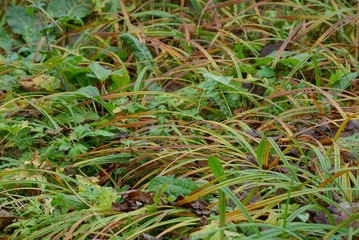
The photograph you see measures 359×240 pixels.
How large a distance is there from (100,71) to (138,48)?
0.31 metres

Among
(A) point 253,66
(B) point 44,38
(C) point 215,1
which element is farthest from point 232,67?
(B) point 44,38

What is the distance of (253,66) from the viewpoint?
10.8ft

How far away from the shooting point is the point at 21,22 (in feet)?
12.5

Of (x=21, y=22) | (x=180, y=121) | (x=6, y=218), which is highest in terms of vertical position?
(x=21, y=22)

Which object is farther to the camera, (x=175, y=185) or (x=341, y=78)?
(x=341, y=78)

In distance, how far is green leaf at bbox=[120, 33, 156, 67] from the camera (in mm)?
3439

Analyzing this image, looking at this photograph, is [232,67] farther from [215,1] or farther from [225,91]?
[215,1]

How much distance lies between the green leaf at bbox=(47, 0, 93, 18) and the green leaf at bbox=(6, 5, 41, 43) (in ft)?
0.38

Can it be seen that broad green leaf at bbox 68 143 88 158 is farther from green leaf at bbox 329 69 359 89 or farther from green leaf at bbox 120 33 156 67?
green leaf at bbox 329 69 359 89

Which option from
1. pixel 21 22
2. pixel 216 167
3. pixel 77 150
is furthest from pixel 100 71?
pixel 216 167

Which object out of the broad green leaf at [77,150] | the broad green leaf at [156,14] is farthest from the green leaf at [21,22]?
the broad green leaf at [77,150]

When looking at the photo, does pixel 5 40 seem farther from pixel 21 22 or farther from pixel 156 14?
pixel 156 14

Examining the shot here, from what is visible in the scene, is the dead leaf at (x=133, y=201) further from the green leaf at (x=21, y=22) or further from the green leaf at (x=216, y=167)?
the green leaf at (x=21, y=22)

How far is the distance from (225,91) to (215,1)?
1142 mm
